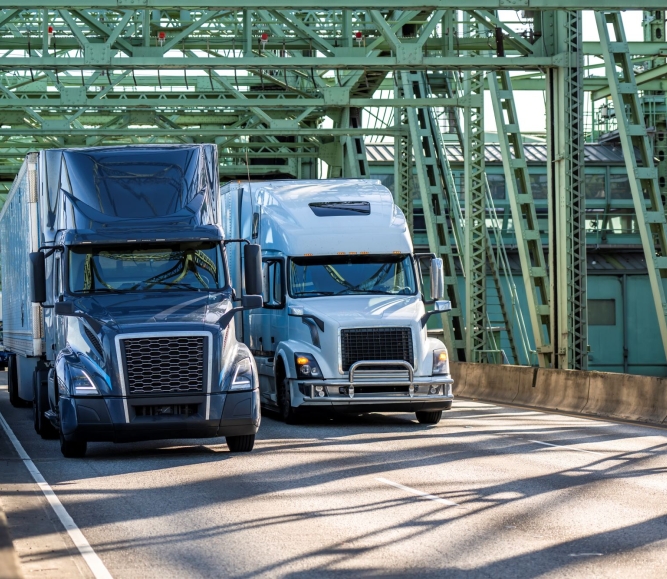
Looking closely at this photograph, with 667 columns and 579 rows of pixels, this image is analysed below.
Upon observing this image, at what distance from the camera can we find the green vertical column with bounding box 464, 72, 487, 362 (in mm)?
29359

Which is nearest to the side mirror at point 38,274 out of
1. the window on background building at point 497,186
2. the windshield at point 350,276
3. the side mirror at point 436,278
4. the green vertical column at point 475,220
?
the windshield at point 350,276

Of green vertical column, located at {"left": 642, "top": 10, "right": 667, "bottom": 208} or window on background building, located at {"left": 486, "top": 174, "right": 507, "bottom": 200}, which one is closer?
green vertical column, located at {"left": 642, "top": 10, "right": 667, "bottom": 208}

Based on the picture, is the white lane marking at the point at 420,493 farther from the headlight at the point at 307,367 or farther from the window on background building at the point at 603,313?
the window on background building at the point at 603,313

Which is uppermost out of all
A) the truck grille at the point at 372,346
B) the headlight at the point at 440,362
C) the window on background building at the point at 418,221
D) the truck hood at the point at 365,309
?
the window on background building at the point at 418,221

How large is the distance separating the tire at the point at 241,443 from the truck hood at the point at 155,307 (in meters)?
1.48

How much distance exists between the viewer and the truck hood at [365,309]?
2002 cm

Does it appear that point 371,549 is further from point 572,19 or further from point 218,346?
point 572,19

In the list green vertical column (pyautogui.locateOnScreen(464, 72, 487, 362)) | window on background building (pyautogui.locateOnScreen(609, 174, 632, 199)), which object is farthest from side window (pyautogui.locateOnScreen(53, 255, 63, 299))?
window on background building (pyautogui.locateOnScreen(609, 174, 632, 199))

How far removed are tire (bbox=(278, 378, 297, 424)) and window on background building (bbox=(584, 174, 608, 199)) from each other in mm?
42359

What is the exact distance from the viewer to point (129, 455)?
16078 mm

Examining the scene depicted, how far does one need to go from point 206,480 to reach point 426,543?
441cm

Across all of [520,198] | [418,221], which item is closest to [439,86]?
[520,198]

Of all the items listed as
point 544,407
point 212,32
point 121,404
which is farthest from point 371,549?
point 212,32

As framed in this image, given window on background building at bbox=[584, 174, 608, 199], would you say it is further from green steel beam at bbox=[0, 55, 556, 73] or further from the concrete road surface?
the concrete road surface
